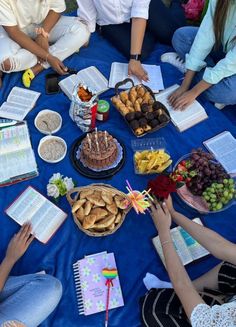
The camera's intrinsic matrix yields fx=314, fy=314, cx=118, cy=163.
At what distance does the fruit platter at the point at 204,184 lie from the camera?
1.81 m

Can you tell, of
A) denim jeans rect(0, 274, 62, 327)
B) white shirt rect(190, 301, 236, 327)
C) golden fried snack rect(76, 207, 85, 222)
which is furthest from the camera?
golden fried snack rect(76, 207, 85, 222)

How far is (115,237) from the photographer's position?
1.86 meters

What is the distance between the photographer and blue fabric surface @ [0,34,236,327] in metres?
1.68

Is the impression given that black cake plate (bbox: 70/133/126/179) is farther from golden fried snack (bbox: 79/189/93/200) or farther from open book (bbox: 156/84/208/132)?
open book (bbox: 156/84/208/132)

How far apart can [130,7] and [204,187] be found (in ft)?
4.79

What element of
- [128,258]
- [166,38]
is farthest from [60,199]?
[166,38]

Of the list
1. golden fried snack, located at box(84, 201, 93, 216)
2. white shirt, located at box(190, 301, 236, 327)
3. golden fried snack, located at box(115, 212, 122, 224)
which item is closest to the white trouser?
golden fried snack, located at box(84, 201, 93, 216)

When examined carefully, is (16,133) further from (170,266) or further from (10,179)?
(170,266)

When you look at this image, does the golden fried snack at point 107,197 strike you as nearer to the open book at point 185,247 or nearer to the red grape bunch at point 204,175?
the open book at point 185,247

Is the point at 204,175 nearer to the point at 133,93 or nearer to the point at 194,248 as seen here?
the point at 194,248

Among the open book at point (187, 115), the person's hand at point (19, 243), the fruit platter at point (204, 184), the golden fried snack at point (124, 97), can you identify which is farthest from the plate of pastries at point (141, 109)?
the person's hand at point (19, 243)

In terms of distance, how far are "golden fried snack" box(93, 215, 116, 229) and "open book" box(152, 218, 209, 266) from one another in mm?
297

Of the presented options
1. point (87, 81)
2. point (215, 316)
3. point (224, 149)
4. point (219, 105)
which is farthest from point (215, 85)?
point (215, 316)

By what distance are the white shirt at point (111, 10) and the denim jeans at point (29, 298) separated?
188cm
